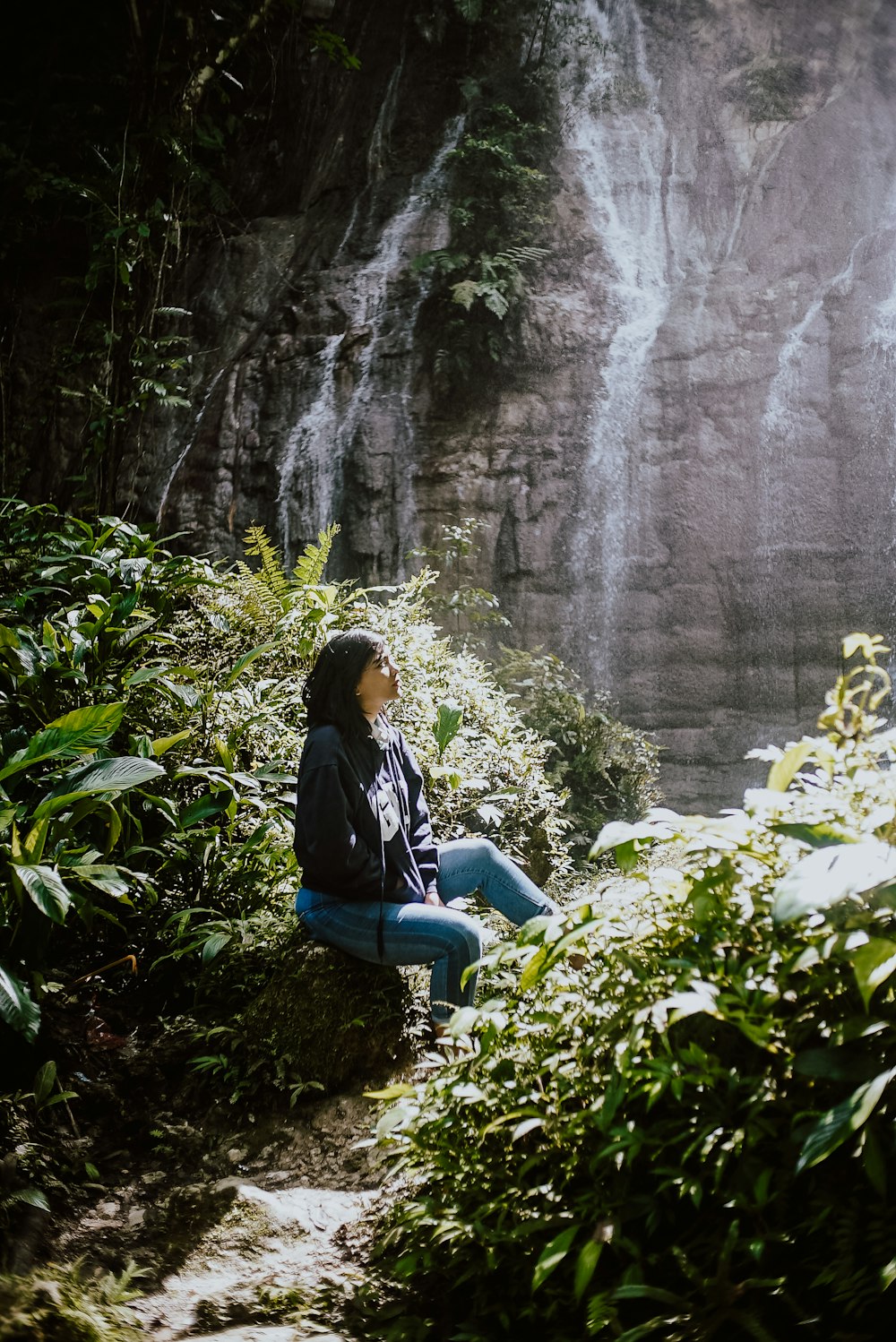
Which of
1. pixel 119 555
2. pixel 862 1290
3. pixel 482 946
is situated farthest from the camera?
pixel 119 555

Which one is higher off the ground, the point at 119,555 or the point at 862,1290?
Answer: the point at 119,555

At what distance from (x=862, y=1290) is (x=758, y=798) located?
812mm

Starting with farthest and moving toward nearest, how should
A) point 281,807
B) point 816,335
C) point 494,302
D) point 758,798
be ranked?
point 816,335 < point 494,302 < point 281,807 < point 758,798

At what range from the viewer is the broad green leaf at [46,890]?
2.48 meters

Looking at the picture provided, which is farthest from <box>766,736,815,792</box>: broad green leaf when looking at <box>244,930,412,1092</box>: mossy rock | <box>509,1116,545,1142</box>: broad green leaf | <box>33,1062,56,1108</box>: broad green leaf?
<box>33,1062,56,1108</box>: broad green leaf

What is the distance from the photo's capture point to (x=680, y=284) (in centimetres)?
1009

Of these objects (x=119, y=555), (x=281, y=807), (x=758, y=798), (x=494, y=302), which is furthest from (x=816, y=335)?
(x=758, y=798)

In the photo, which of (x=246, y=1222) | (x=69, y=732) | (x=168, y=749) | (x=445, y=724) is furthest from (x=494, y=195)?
(x=246, y=1222)

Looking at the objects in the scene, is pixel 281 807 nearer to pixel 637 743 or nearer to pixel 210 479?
pixel 637 743

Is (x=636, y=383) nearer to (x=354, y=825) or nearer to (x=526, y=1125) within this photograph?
(x=354, y=825)

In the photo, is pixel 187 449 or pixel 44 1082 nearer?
pixel 44 1082

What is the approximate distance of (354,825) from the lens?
2.92 meters

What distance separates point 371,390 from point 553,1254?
8818mm

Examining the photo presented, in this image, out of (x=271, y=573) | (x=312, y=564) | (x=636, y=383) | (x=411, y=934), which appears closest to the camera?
(x=411, y=934)
